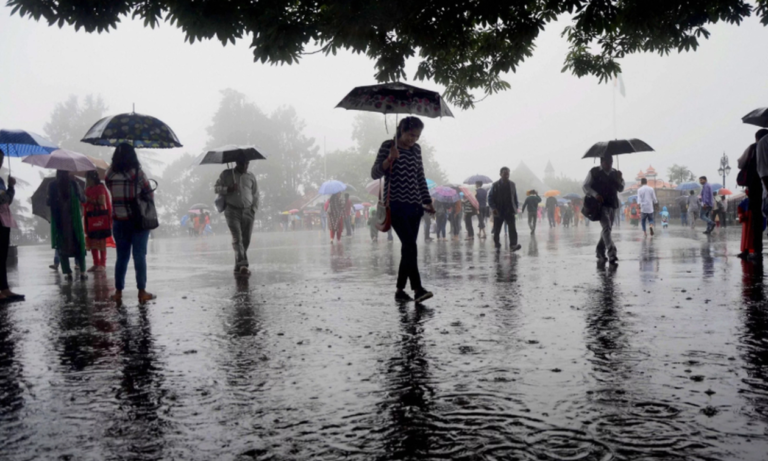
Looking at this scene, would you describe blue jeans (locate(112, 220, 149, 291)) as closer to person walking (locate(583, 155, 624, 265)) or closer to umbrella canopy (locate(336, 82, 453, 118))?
umbrella canopy (locate(336, 82, 453, 118))

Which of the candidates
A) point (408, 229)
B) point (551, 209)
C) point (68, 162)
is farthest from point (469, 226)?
point (551, 209)

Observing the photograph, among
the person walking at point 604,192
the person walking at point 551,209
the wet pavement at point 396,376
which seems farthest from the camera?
the person walking at point 551,209

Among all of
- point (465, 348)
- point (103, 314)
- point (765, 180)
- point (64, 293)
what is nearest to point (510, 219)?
point (765, 180)

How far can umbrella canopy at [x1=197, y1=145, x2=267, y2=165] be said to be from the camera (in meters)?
12.3

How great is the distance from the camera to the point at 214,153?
1290cm

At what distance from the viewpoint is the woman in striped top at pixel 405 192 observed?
7.29 metres

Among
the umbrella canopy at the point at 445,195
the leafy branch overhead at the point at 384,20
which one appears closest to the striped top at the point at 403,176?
the leafy branch overhead at the point at 384,20

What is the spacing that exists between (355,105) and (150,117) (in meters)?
2.89

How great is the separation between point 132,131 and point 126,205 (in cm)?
157

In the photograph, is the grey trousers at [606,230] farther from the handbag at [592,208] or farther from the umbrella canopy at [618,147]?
the umbrella canopy at [618,147]

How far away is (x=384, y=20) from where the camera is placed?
29.4ft

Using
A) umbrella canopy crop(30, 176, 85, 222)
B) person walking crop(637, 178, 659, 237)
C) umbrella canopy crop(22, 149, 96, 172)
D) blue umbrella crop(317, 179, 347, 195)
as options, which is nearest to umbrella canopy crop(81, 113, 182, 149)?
umbrella canopy crop(22, 149, 96, 172)

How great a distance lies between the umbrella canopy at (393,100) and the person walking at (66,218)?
17.8 feet

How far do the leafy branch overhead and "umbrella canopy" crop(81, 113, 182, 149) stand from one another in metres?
1.28
